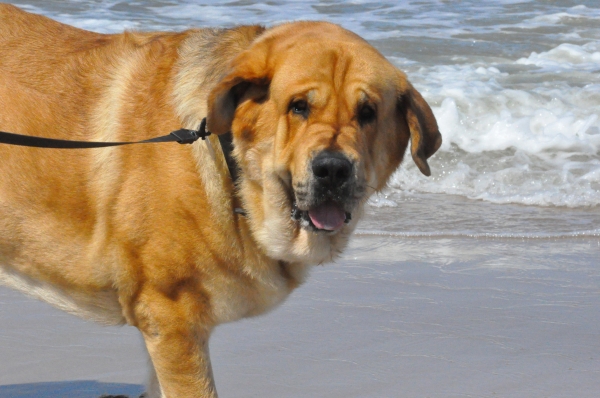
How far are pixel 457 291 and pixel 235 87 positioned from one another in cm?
244

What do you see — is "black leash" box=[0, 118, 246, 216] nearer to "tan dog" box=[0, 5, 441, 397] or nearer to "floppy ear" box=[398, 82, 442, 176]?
"tan dog" box=[0, 5, 441, 397]

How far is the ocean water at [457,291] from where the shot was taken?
3951mm

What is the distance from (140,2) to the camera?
13875 millimetres

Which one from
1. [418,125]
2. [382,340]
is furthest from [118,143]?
[382,340]

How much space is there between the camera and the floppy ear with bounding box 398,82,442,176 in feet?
10.4

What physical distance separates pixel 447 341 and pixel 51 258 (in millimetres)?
Result: 2043

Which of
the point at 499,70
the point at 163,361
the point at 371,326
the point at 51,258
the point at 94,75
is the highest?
the point at 94,75

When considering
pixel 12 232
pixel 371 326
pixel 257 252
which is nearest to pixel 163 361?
pixel 257 252

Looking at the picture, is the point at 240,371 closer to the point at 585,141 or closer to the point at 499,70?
the point at 585,141

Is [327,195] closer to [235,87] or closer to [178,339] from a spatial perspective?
[235,87]

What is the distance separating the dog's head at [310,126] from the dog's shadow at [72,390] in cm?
119

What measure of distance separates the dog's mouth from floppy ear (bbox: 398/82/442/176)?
383 mm

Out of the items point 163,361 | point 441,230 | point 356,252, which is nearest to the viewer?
point 163,361

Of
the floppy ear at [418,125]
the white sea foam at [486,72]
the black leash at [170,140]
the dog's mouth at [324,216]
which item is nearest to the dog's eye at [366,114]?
the floppy ear at [418,125]
